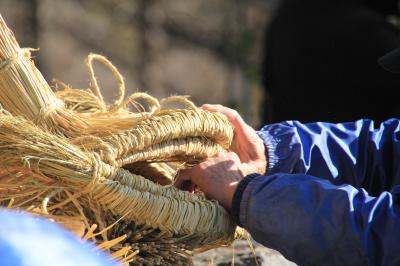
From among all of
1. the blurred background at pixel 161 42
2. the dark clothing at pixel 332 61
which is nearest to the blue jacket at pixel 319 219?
the dark clothing at pixel 332 61

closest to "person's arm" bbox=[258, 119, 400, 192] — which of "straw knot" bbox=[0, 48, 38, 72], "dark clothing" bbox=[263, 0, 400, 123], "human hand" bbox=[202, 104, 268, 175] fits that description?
"human hand" bbox=[202, 104, 268, 175]

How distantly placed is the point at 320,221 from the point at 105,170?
475mm

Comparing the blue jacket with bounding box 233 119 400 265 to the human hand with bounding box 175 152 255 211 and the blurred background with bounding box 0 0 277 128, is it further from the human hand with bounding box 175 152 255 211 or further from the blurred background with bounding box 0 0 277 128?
the blurred background with bounding box 0 0 277 128

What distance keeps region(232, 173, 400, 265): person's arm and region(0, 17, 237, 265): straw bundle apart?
0.27 feet

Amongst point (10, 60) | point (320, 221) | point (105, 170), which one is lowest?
point (320, 221)

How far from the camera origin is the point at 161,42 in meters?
6.71

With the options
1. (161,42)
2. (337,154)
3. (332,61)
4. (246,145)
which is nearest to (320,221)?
(246,145)

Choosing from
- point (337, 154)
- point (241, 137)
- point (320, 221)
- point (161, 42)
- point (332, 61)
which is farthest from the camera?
point (161, 42)

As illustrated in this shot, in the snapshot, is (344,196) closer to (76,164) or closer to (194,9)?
(76,164)

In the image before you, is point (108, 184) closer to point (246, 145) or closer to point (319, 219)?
point (319, 219)

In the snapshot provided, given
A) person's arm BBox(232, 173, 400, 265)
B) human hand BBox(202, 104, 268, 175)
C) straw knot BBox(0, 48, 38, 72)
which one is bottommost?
person's arm BBox(232, 173, 400, 265)

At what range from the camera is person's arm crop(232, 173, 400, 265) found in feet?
6.13

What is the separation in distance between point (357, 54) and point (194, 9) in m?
3.10

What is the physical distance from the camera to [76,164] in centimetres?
171
